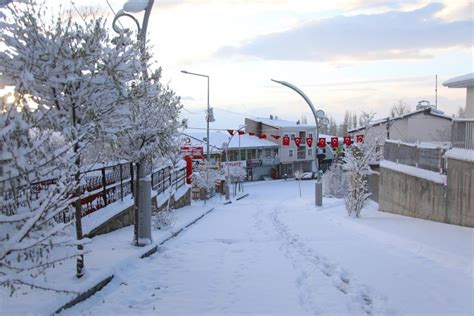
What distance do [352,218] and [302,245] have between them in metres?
6.29

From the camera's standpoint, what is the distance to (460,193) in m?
10.6

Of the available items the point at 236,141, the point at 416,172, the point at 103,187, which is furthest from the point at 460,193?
the point at 236,141

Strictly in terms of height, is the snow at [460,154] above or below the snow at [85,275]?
above

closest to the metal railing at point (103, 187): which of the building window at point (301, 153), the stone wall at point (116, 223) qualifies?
the stone wall at point (116, 223)

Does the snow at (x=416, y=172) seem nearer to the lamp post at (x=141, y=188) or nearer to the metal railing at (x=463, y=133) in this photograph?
the metal railing at (x=463, y=133)

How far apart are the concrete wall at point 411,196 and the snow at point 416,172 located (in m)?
0.11

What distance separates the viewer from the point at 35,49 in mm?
4910

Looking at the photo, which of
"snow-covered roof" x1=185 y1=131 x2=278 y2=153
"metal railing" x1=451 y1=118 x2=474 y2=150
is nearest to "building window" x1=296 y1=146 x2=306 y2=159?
"snow-covered roof" x1=185 y1=131 x2=278 y2=153

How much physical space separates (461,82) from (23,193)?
16.6 meters

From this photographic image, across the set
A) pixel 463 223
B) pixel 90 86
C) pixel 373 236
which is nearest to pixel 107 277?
pixel 90 86

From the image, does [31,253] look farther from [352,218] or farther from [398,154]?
[398,154]

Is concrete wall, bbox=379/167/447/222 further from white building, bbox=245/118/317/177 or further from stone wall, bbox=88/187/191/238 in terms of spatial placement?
white building, bbox=245/118/317/177

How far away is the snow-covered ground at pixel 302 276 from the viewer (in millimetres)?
5137

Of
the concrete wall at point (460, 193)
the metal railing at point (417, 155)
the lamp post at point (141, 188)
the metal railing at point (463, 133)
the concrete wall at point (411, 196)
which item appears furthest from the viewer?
the metal railing at point (417, 155)
